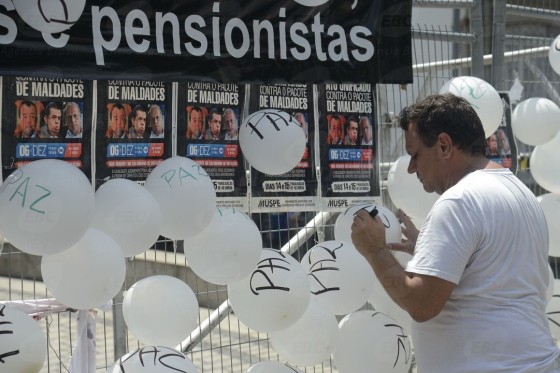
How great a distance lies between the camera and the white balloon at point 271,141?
3158 millimetres

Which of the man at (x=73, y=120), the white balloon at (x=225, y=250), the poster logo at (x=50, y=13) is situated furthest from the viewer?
the man at (x=73, y=120)

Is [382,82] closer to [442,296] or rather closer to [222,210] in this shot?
[222,210]

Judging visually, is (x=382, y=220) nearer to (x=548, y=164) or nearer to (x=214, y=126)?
(x=214, y=126)

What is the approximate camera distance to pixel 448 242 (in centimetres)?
246

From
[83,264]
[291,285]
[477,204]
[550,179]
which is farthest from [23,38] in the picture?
[550,179]

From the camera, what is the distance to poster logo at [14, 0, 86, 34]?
9.29 ft

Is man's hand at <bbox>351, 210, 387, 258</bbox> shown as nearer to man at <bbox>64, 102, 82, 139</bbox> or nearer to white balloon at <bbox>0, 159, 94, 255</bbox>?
white balloon at <bbox>0, 159, 94, 255</bbox>

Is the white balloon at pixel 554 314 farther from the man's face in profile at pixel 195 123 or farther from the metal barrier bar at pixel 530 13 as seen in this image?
the man's face in profile at pixel 195 123

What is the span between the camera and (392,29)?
3.79 metres

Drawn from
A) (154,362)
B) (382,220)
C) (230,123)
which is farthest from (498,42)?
(154,362)

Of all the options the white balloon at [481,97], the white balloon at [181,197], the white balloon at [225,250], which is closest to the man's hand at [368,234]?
the white balloon at [225,250]

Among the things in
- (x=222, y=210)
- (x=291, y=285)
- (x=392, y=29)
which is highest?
(x=392, y=29)

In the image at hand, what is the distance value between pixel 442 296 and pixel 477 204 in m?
0.30

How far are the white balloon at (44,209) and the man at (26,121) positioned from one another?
48 cm
